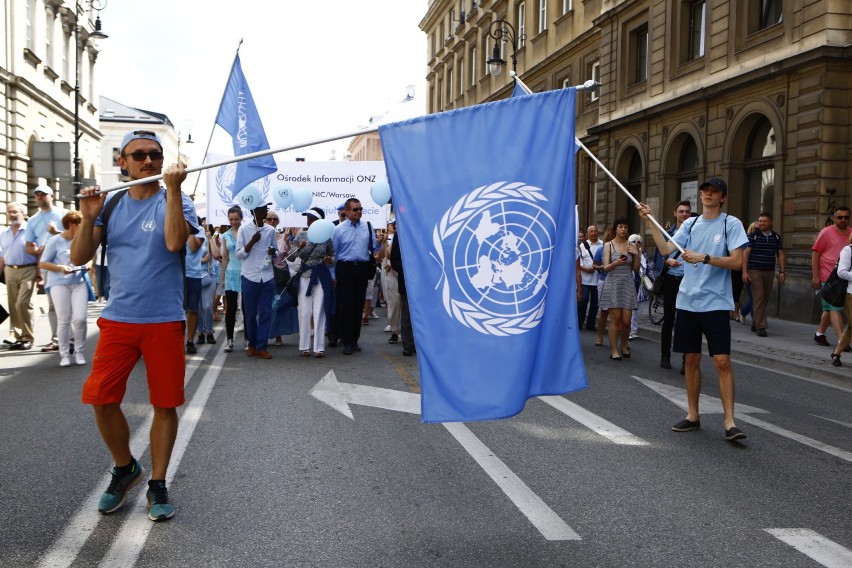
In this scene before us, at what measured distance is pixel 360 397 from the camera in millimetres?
7945

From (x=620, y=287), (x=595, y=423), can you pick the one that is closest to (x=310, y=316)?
(x=620, y=287)

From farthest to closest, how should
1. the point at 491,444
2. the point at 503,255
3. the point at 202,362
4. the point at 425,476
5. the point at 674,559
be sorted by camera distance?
the point at 202,362 → the point at 491,444 → the point at 425,476 → the point at 503,255 → the point at 674,559

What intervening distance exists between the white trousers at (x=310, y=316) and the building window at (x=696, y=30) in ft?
50.3

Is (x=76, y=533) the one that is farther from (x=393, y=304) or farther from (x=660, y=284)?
(x=393, y=304)

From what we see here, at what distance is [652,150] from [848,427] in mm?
18862

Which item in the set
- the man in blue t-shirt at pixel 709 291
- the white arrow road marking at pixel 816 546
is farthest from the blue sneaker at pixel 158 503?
the man in blue t-shirt at pixel 709 291

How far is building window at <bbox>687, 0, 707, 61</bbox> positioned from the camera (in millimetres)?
22656

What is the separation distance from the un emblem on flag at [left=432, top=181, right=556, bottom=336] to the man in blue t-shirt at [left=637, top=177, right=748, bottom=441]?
235 cm

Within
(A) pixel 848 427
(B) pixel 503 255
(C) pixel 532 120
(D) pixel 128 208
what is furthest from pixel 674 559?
(A) pixel 848 427

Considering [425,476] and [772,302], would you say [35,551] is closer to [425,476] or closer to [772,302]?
[425,476]

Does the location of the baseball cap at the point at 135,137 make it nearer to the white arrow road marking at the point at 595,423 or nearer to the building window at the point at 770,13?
the white arrow road marking at the point at 595,423

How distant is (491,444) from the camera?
606 cm

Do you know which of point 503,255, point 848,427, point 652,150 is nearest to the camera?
point 503,255

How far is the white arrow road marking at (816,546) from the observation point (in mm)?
3844
